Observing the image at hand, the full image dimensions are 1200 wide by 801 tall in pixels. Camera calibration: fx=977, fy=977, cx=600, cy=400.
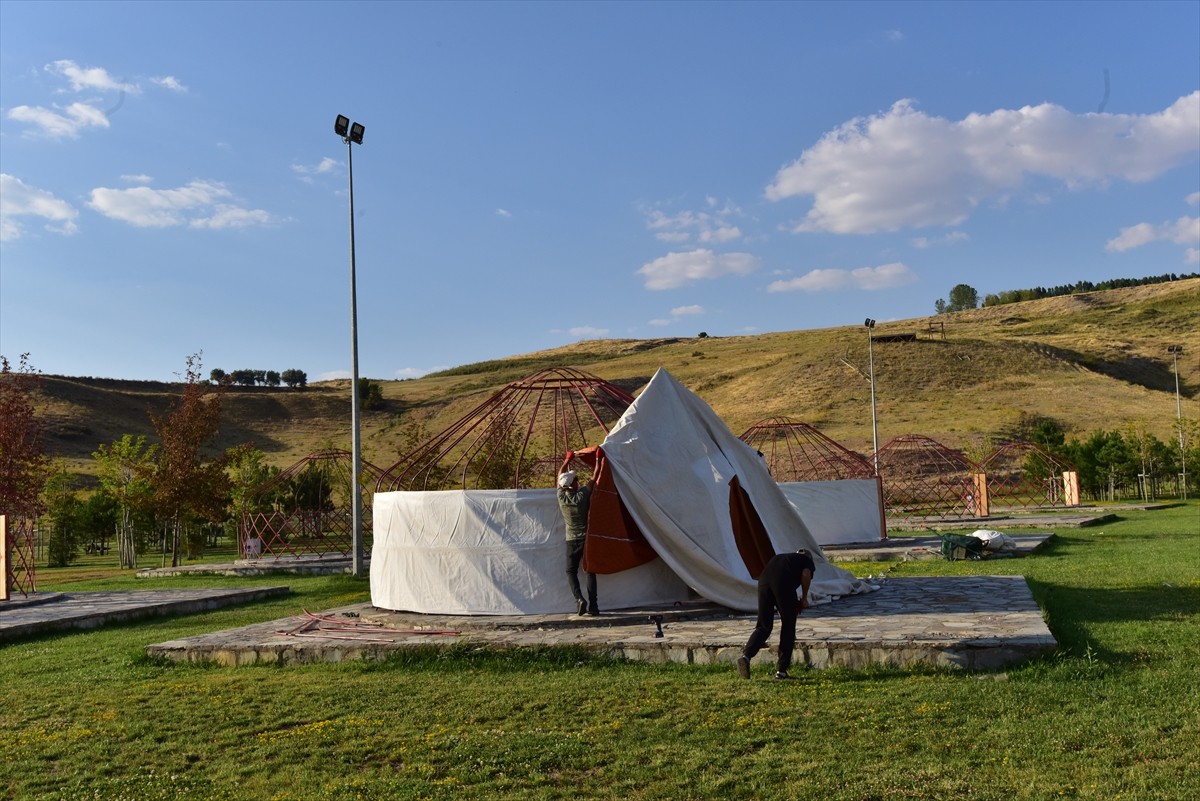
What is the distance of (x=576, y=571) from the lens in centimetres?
994

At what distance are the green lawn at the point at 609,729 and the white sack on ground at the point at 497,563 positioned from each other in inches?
69.5

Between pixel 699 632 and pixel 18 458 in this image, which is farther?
pixel 18 458

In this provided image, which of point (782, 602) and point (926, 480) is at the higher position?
point (926, 480)

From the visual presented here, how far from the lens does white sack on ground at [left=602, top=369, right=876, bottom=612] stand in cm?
1009

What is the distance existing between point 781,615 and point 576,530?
10.3 feet

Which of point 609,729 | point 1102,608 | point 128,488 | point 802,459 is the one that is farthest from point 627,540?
point 802,459

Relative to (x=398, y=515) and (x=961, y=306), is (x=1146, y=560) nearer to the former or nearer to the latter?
(x=398, y=515)

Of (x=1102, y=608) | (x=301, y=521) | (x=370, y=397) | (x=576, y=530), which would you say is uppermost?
(x=370, y=397)

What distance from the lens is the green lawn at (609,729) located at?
493cm

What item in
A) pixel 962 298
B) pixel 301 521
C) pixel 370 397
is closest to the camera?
pixel 301 521

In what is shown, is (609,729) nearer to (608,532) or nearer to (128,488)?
(608,532)

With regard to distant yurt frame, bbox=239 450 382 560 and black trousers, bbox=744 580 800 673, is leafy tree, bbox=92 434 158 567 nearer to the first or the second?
distant yurt frame, bbox=239 450 382 560

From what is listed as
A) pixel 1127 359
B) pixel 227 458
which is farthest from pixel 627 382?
pixel 227 458

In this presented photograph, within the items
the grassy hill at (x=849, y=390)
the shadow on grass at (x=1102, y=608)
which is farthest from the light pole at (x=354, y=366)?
the grassy hill at (x=849, y=390)
